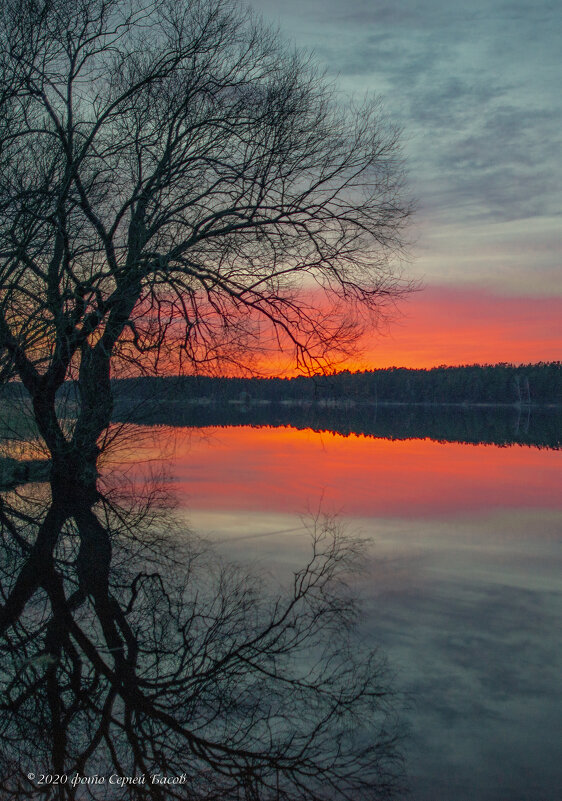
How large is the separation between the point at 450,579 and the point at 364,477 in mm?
7626

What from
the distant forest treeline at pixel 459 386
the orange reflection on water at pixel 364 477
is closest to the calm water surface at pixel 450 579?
the orange reflection on water at pixel 364 477

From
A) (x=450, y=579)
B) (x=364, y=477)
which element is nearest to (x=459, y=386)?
(x=364, y=477)

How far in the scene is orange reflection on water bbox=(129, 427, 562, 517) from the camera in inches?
420

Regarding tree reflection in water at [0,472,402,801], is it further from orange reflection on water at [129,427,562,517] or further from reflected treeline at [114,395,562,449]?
reflected treeline at [114,395,562,449]

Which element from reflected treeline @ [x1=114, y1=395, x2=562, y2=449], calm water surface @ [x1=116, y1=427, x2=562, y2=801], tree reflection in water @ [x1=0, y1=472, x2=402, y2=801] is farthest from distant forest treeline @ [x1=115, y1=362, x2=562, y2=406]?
tree reflection in water @ [x1=0, y1=472, x2=402, y2=801]

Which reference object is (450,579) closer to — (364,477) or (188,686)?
(188,686)

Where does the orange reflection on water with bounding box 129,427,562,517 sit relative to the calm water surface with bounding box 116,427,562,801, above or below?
above

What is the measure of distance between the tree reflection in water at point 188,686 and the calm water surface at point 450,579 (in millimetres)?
269

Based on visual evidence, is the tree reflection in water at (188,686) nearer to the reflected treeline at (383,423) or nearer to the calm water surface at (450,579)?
the calm water surface at (450,579)

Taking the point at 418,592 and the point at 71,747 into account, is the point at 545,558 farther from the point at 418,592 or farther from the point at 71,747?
the point at 71,747

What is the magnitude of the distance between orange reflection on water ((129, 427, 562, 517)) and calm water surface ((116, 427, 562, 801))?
42 millimetres

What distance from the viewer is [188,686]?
4043mm

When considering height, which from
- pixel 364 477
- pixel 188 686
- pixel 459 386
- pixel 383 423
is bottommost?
pixel 188 686

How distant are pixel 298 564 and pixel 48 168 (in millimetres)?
7052
